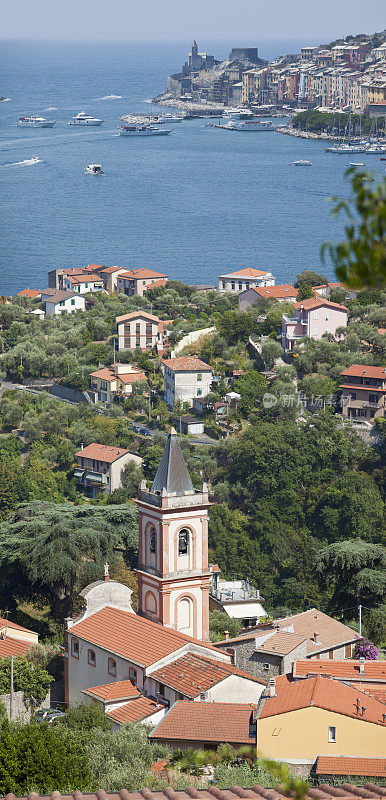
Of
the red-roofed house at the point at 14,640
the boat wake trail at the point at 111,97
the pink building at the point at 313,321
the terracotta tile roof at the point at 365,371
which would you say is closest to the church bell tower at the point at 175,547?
the red-roofed house at the point at 14,640

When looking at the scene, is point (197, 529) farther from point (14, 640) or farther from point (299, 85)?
point (299, 85)

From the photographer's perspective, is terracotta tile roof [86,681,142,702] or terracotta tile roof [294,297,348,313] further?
terracotta tile roof [294,297,348,313]

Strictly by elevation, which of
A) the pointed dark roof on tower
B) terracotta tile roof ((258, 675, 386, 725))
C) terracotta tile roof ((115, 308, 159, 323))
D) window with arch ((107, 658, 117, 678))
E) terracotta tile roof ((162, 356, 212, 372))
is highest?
the pointed dark roof on tower

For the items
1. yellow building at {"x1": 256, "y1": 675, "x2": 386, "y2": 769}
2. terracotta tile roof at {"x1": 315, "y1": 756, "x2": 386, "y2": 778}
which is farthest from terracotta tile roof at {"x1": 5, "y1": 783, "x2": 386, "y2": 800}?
yellow building at {"x1": 256, "y1": 675, "x2": 386, "y2": 769}

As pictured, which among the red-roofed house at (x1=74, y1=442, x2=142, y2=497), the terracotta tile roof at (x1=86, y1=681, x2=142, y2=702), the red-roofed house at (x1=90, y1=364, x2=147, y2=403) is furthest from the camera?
the red-roofed house at (x1=90, y1=364, x2=147, y2=403)

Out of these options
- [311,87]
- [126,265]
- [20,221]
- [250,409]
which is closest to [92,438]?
[250,409]

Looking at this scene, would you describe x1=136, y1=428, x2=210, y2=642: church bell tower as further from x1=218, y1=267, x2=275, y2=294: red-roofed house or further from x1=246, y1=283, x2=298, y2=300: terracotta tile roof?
x1=218, y1=267, x2=275, y2=294: red-roofed house

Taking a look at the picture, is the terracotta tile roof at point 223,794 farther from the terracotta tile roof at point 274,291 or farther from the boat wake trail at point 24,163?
the boat wake trail at point 24,163
